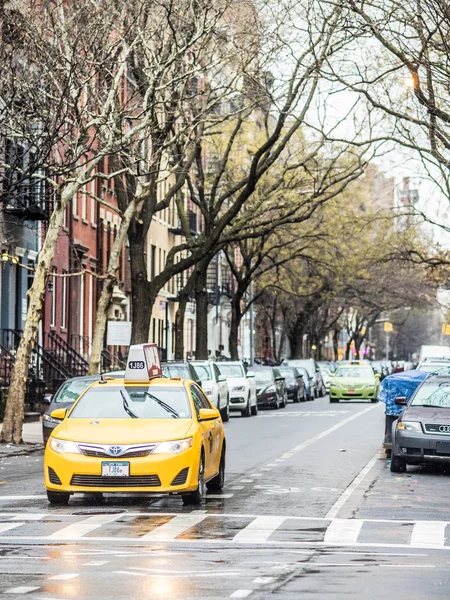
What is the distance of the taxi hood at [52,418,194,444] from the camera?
49.3ft

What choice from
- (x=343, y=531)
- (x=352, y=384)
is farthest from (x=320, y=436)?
(x=352, y=384)

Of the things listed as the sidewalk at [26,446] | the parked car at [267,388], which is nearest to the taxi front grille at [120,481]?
the sidewalk at [26,446]

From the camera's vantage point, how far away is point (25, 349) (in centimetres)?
2656

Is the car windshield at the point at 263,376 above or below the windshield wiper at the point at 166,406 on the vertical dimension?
above

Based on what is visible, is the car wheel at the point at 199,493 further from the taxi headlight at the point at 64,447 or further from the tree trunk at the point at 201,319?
the tree trunk at the point at 201,319

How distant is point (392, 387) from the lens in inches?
963

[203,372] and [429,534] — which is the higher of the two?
[203,372]

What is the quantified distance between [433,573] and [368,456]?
14.0 metres

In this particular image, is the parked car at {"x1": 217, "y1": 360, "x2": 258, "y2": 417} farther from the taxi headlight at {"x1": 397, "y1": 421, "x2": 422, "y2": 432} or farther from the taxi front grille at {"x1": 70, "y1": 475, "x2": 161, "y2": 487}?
the taxi front grille at {"x1": 70, "y1": 475, "x2": 161, "y2": 487}

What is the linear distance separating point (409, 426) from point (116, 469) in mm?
6977

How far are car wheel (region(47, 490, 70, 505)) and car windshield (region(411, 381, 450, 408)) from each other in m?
7.70

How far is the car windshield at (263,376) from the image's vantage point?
162 ft

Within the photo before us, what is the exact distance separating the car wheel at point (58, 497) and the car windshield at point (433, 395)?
7.70 meters

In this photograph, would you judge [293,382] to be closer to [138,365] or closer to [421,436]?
[421,436]
